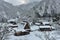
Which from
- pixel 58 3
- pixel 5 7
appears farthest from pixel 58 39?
pixel 5 7

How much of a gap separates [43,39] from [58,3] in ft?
222

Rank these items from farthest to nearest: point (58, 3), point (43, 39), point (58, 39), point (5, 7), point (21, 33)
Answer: point (5, 7), point (58, 3), point (21, 33), point (58, 39), point (43, 39)

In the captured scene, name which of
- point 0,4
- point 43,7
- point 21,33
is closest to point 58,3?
point 43,7

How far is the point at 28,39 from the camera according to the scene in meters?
17.8

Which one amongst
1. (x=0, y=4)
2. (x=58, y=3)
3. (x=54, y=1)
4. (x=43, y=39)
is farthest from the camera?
(x=0, y=4)

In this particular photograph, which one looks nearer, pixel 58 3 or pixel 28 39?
pixel 28 39

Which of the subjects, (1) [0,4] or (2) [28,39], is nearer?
(2) [28,39]

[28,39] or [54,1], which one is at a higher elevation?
[54,1]

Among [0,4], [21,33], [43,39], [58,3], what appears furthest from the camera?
[0,4]

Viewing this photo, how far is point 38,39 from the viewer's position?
17.5 m

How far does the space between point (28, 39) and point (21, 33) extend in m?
3.68

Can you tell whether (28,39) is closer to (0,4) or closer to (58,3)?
(58,3)

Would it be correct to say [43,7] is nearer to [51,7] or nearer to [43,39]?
[51,7]

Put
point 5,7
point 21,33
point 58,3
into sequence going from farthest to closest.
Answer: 1. point 5,7
2. point 58,3
3. point 21,33
